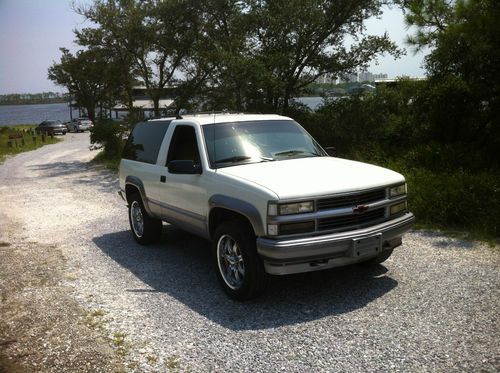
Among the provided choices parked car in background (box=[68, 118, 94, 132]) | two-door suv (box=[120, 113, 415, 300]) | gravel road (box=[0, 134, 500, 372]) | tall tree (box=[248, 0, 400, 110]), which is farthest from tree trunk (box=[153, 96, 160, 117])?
parked car in background (box=[68, 118, 94, 132])

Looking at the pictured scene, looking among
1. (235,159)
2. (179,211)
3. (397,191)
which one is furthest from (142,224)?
(397,191)

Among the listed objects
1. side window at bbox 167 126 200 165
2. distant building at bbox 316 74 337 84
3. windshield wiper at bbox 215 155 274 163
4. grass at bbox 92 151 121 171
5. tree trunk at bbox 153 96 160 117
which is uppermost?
distant building at bbox 316 74 337 84

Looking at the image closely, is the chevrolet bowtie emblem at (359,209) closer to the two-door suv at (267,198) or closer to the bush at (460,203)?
the two-door suv at (267,198)

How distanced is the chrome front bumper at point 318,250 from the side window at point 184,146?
1705mm

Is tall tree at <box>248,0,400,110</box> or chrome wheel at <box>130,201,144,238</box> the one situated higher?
tall tree at <box>248,0,400,110</box>

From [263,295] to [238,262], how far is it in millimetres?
444

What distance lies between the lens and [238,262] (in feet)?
16.1

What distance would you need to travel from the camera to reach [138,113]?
65.2ft

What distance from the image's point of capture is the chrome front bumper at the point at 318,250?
4.32 meters

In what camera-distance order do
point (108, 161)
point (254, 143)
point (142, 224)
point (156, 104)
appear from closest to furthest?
point (254, 143) < point (142, 224) < point (156, 104) < point (108, 161)

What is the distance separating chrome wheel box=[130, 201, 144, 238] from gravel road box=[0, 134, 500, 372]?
10.2 inches

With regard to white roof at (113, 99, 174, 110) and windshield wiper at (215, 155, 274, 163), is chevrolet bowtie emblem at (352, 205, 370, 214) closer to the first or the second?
windshield wiper at (215, 155, 274, 163)

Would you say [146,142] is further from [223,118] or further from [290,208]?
[290,208]

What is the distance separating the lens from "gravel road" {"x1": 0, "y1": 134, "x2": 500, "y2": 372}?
3723mm
